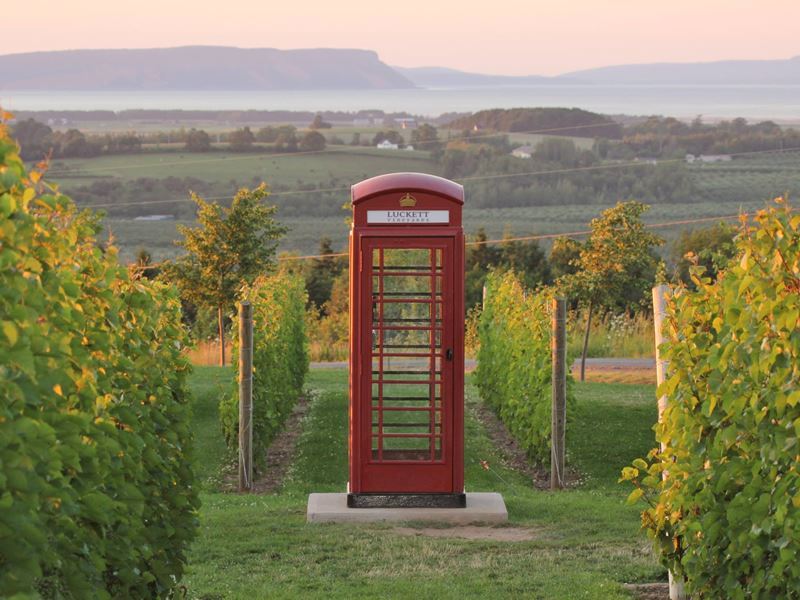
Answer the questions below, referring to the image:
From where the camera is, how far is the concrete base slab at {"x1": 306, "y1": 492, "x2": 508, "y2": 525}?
10.7 metres

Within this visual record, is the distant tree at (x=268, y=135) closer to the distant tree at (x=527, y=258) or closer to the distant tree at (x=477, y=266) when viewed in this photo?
the distant tree at (x=477, y=266)

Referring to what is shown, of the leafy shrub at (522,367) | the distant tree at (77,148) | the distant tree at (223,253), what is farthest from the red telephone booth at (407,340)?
the distant tree at (77,148)

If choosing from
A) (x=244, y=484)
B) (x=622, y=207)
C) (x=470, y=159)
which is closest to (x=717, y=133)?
(x=470, y=159)

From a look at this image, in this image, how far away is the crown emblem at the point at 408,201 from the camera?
10469 mm

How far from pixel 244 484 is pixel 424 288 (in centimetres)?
330

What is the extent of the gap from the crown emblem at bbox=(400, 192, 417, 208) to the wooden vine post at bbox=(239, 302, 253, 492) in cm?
279

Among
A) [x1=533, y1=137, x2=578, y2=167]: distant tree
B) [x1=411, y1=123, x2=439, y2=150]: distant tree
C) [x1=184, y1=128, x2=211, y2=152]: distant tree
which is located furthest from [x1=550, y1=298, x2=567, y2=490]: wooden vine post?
[x1=411, y1=123, x2=439, y2=150]: distant tree

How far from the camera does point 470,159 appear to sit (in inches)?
4911

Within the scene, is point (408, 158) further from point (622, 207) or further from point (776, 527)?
point (776, 527)

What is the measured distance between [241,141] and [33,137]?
2155cm

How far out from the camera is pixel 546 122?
154500 mm

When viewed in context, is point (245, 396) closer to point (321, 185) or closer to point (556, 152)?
point (321, 185)

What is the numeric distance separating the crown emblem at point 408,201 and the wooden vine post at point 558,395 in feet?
9.01

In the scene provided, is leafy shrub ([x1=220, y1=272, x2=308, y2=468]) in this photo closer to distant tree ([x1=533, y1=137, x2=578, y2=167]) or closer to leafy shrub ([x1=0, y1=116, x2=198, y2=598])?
leafy shrub ([x1=0, y1=116, x2=198, y2=598])
